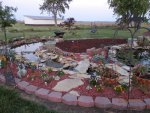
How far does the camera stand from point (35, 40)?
15.4m

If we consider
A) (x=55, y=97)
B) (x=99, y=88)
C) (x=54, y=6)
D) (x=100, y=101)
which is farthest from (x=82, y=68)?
(x=54, y=6)

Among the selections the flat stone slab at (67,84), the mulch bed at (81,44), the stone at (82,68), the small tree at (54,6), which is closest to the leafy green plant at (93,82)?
the flat stone slab at (67,84)

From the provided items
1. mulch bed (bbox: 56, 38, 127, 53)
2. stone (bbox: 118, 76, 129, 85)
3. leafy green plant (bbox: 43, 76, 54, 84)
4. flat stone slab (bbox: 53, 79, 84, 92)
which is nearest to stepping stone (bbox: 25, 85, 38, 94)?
leafy green plant (bbox: 43, 76, 54, 84)

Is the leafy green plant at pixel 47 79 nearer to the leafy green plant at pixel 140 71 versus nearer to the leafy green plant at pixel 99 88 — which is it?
the leafy green plant at pixel 99 88

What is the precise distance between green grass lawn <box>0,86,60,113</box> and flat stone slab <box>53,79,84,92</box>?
2.83 ft

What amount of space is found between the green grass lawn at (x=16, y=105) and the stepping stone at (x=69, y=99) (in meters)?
0.52

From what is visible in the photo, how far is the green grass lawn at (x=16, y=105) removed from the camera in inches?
196

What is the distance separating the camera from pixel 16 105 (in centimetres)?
524

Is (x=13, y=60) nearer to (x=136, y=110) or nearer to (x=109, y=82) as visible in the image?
(x=109, y=82)

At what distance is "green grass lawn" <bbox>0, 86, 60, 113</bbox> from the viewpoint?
499 centimetres

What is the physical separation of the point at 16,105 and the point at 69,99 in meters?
1.12

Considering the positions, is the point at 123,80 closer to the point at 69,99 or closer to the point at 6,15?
the point at 69,99

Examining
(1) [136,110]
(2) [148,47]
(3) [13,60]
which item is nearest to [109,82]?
(1) [136,110]

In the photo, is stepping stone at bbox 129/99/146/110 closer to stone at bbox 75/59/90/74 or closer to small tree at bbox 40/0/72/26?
stone at bbox 75/59/90/74
